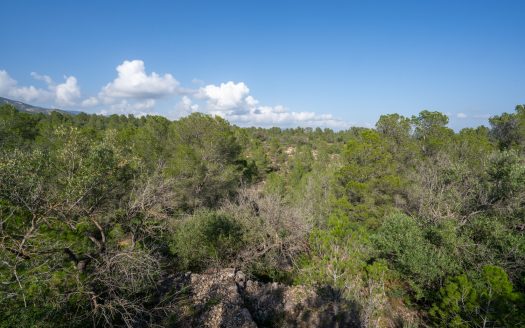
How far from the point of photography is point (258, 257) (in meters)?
13.3

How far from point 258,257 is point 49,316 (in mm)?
8627

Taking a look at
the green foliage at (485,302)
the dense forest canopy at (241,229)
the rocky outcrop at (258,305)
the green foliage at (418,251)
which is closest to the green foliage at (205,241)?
the dense forest canopy at (241,229)

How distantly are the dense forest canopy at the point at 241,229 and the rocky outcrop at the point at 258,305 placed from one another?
68 cm

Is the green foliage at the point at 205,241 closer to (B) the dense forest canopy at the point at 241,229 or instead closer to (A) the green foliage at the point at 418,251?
(B) the dense forest canopy at the point at 241,229

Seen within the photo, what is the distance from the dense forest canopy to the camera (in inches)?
277

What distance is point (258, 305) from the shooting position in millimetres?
10227

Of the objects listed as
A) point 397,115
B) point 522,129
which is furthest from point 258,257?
point 522,129

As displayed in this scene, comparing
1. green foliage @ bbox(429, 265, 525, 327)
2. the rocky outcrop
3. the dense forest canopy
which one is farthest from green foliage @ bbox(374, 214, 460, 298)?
the rocky outcrop

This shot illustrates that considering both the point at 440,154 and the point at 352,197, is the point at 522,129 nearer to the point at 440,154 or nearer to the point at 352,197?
the point at 440,154

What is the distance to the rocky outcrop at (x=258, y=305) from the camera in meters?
9.02

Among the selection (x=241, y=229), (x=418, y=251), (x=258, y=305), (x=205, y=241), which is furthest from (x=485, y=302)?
(x=205, y=241)

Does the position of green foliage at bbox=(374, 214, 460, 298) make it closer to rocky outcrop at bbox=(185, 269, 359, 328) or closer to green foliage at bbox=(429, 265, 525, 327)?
green foliage at bbox=(429, 265, 525, 327)

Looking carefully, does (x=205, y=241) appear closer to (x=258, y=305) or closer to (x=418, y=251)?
(x=258, y=305)

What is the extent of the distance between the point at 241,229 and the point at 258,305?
4.23m
